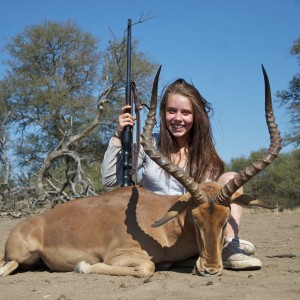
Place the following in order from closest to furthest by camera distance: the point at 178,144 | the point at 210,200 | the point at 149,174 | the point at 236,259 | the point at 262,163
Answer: the point at 210,200 < the point at 262,163 < the point at 236,259 < the point at 149,174 < the point at 178,144

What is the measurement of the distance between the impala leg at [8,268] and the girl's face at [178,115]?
240cm

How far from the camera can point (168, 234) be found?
19.1 ft

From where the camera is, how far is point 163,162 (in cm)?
548

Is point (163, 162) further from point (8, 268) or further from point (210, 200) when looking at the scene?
point (8, 268)

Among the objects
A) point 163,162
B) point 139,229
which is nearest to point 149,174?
point 139,229

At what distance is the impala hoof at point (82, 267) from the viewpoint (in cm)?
571

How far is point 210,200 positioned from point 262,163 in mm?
635

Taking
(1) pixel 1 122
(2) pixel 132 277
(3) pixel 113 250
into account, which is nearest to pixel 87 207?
(3) pixel 113 250

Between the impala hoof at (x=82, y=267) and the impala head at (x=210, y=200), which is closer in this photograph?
the impala head at (x=210, y=200)

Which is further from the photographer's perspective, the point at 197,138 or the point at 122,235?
the point at 197,138

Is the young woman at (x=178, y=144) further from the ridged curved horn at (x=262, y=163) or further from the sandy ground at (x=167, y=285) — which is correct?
the sandy ground at (x=167, y=285)

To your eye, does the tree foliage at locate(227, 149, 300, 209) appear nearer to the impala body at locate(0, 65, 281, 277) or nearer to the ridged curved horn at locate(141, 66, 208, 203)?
the impala body at locate(0, 65, 281, 277)

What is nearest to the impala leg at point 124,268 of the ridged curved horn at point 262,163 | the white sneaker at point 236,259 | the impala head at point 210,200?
the impala head at point 210,200

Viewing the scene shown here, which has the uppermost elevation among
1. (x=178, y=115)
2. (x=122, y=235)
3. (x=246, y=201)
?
(x=178, y=115)
